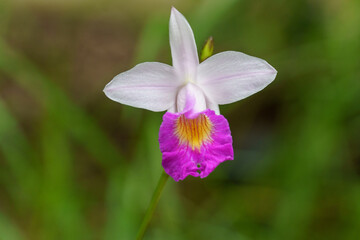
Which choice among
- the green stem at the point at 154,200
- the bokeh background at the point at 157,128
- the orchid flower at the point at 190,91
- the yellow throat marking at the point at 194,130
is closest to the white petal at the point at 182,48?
the orchid flower at the point at 190,91

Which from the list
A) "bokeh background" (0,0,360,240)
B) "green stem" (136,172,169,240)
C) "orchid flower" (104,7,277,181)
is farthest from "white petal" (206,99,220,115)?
"bokeh background" (0,0,360,240)

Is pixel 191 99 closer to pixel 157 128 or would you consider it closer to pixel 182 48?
pixel 182 48

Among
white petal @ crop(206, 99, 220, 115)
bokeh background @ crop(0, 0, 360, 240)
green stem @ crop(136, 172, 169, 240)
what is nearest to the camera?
green stem @ crop(136, 172, 169, 240)

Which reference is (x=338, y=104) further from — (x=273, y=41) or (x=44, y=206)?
(x=44, y=206)

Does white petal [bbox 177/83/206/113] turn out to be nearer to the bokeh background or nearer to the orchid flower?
the orchid flower

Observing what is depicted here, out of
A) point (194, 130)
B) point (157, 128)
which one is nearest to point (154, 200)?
point (194, 130)
